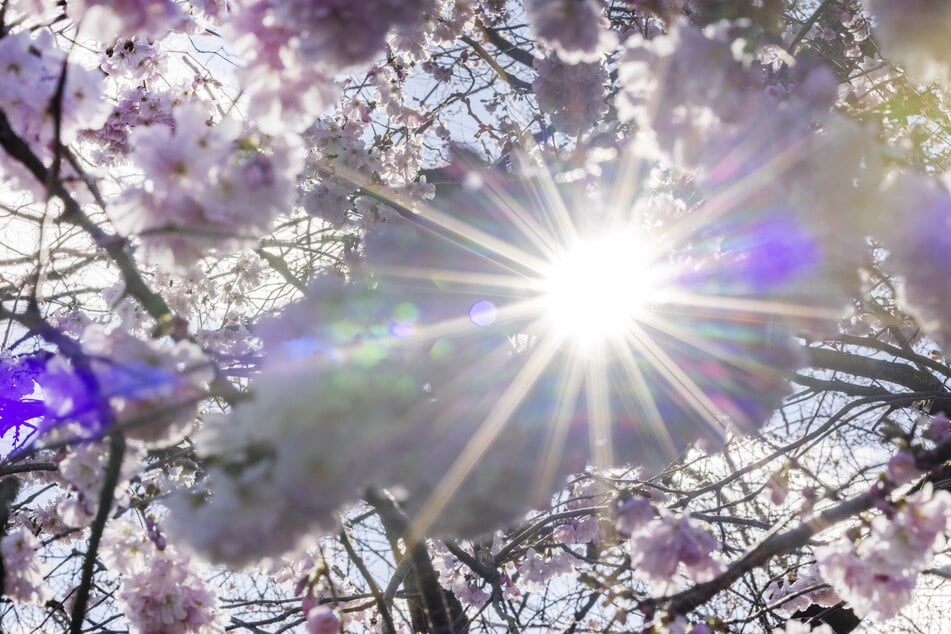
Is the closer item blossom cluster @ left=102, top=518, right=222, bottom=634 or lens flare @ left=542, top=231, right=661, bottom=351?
blossom cluster @ left=102, top=518, right=222, bottom=634

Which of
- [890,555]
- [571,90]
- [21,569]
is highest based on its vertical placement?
[571,90]

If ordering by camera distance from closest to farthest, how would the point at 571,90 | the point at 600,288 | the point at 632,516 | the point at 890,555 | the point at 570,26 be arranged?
the point at 570,26
the point at 890,555
the point at 632,516
the point at 600,288
the point at 571,90

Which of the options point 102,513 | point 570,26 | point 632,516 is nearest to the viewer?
point 102,513

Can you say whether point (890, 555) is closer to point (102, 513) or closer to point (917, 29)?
point (917, 29)

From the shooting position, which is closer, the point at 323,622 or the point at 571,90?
the point at 323,622

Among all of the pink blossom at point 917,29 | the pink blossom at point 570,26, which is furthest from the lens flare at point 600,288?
the pink blossom at point 917,29

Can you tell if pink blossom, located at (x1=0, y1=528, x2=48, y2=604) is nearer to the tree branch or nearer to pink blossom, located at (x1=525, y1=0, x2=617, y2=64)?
the tree branch

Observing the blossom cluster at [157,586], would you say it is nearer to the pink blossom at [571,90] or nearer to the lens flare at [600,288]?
the lens flare at [600,288]

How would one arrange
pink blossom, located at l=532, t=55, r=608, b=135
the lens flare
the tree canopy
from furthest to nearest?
pink blossom, located at l=532, t=55, r=608, b=135, the lens flare, the tree canopy

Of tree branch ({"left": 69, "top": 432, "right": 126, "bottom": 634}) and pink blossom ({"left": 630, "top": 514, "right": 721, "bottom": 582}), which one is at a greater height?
tree branch ({"left": 69, "top": 432, "right": 126, "bottom": 634})

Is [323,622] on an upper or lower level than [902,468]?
upper

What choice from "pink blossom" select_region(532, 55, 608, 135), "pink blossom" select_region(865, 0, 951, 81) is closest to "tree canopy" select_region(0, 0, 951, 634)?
"pink blossom" select_region(865, 0, 951, 81)

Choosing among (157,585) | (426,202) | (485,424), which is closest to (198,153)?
(485,424)

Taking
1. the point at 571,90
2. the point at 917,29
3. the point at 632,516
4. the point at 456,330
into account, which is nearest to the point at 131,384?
the point at 456,330
